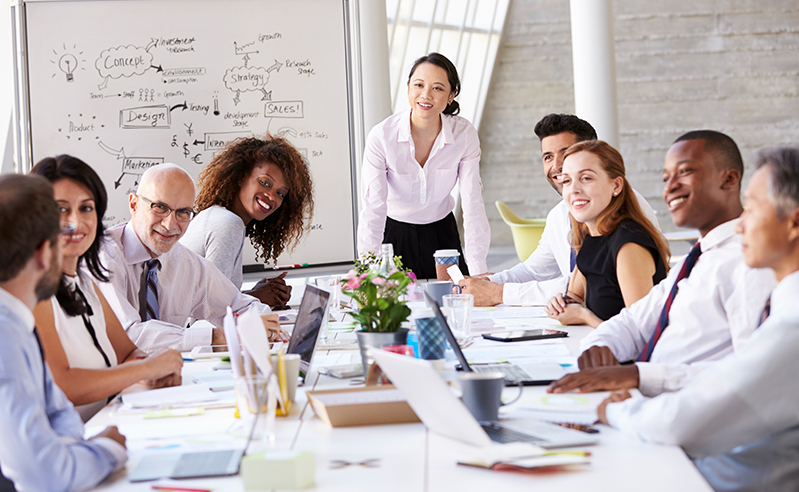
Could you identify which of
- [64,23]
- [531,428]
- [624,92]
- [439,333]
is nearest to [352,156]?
[64,23]

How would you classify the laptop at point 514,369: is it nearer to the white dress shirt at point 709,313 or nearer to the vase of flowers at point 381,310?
the vase of flowers at point 381,310

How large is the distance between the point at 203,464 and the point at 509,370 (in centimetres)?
74

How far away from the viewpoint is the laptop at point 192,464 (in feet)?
3.53

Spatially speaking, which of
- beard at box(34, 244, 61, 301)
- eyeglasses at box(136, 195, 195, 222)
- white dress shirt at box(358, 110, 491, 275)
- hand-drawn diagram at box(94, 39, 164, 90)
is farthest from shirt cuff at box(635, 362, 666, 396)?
hand-drawn diagram at box(94, 39, 164, 90)

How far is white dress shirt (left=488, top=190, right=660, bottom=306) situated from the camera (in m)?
2.76

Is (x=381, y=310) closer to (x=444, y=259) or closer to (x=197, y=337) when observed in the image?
(x=197, y=337)

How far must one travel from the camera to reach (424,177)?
145 inches

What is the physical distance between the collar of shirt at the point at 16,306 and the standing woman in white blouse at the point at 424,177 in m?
2.40

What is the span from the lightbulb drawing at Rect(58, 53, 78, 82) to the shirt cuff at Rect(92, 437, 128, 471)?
13.4 ft

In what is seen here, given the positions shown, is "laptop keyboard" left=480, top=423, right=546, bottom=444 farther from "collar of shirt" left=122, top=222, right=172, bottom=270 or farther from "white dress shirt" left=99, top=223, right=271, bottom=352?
"collar of shirt" left=122, top=222, right=172, bottom=270

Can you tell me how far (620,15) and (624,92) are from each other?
1069 millimetres

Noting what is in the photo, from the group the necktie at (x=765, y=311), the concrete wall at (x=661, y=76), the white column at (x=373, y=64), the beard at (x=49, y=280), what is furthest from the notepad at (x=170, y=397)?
the concrete wall at (x=661, y=76)

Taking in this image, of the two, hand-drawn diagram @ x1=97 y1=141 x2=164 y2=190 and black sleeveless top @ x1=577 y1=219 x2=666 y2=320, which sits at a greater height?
hand-drawn diagram @ x1=97 y1=141 x2=164 y2=190

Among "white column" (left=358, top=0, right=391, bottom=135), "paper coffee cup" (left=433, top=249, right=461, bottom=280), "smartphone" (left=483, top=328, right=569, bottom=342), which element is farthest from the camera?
"white column" (left=358, top=0, right=391, bottom=135)
